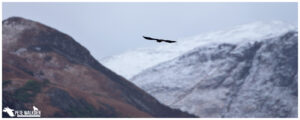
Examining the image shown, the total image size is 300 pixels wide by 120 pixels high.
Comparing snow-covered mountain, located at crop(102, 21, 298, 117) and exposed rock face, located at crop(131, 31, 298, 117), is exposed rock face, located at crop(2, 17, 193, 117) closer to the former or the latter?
exposed rock face, located at crop(131, 31, 298, 117)

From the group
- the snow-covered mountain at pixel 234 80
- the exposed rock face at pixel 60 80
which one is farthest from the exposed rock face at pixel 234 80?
the exposed rock face at pixel 60 80

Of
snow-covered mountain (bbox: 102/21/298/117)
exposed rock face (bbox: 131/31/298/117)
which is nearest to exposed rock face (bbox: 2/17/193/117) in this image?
exposed rock face (bbox: 131/31/298/117)

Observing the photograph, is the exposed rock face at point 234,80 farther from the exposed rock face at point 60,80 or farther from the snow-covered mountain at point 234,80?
the exposed rock face at point 60,80

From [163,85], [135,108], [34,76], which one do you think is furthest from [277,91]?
[34,76]

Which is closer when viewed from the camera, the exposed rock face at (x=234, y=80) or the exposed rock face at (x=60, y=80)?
the exposed rock face at (x=60, y=80)

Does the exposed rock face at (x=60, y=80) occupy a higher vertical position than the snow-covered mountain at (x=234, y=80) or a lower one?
higher

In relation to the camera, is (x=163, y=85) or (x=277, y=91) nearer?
Result: (x=277, y=91)

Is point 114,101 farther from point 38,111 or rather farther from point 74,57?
point 38,111

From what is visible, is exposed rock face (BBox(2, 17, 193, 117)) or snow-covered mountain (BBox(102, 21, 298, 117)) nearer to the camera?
exposed rock face (BBox(2, 17, 193, 117))
